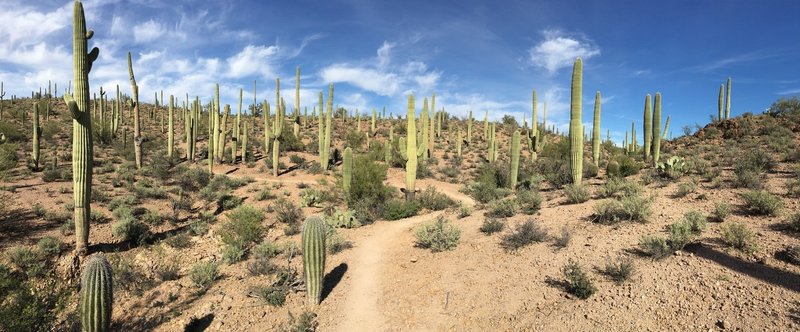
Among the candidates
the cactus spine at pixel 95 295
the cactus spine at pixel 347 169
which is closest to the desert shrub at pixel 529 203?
the cactus spine at pixel 347 169

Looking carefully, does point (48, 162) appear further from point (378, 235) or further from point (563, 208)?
point (563, 208)

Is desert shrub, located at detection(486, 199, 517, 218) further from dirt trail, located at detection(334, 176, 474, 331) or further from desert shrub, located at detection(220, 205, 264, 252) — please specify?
desert shrub, located at detection(220, 205, 264, 252)

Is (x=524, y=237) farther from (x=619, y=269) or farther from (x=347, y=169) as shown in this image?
(x=347, y=169)

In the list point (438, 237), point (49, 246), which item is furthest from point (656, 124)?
point (49, 246)

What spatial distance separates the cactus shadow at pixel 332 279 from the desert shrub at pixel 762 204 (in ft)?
29.5

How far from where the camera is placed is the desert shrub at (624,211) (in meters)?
8.89

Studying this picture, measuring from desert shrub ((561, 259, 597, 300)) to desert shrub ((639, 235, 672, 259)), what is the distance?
1.32 meters

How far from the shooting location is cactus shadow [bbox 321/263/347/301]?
27.2 ft

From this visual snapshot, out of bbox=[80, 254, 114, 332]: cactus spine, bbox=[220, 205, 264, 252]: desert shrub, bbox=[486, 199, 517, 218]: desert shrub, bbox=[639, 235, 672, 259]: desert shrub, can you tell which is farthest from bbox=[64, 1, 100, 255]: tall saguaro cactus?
bbox=[639, 235, 672, 259]: desert shrub

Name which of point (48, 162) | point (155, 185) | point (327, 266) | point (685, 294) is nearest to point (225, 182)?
point (155, 185)

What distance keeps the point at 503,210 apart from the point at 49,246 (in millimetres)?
12615

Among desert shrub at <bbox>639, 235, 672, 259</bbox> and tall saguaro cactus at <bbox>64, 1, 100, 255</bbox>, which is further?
tall saguaro cactus at <bbox>64, 1, 100, 255</bbox>

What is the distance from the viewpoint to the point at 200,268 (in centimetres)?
916

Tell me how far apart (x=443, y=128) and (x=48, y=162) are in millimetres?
36450
